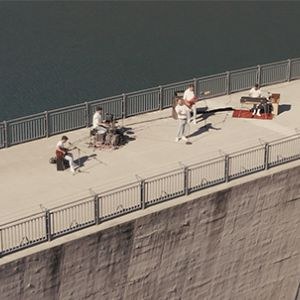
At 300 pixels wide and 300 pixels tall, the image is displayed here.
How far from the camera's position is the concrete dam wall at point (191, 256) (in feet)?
74.3

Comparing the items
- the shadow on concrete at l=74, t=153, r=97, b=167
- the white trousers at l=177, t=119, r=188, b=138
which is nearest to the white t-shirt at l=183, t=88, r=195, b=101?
the white trousers at l=177, t=119, r=188, b=138

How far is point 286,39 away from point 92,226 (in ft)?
106

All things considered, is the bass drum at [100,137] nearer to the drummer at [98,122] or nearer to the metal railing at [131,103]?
the drummer at [98,122]

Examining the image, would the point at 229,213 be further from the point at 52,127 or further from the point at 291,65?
the point at 291,65

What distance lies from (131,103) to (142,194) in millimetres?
8291

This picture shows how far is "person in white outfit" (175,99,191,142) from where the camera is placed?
2823cm

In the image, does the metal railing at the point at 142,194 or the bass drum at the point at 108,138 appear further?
the bass drum at the point at 108,138

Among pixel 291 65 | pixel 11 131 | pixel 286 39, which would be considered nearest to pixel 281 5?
pixel 286 39

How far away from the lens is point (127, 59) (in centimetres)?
4822

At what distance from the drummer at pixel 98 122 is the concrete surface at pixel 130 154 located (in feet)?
2.36

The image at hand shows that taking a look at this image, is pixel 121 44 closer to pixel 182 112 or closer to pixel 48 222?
pixel 182 112

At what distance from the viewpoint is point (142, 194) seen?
2408cm

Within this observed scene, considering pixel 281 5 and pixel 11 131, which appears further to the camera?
pixel 281 5

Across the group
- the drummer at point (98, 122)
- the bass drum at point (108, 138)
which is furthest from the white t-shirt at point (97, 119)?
the bass drum at point (108, 138)
